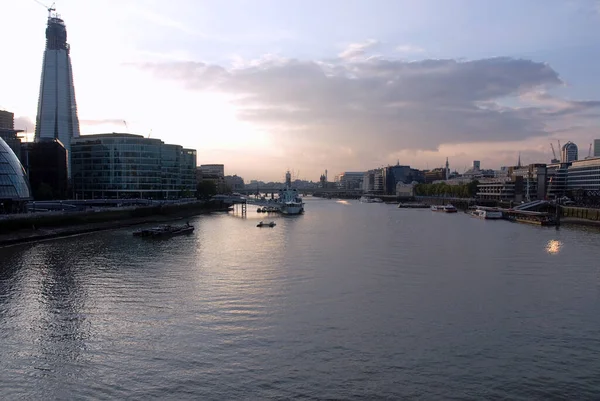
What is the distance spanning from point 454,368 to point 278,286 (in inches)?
408

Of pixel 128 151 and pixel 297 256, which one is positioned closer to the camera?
pixel 297 256

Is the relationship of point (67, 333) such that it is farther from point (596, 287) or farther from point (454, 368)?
point (596, 287)

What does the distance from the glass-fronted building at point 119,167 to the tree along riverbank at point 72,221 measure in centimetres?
2090

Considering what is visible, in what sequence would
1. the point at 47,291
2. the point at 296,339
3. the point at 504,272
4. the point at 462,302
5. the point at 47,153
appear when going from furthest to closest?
the point at 47,153 < the point at 504,272 < the point at 47,291 < the point at 462,302 < the point at 296,339

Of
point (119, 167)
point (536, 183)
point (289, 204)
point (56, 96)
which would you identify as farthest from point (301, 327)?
point (56, 96)

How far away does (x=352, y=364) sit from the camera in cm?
1279

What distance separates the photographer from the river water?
38.4ft

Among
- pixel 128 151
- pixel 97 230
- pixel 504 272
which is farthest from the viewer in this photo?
pixel 128 151

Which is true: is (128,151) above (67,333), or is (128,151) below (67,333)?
above

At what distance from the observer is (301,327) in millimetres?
15703

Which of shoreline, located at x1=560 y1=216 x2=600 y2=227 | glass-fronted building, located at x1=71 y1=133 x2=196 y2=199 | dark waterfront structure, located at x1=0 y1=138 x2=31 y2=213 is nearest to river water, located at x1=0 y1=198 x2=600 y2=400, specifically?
dark waterfront structure, located at x1=0 y1=138 x2=31 y2=213

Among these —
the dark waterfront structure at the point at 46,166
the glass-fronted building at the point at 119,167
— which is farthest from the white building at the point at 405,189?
the dark waterfront structure at the point at 46,166

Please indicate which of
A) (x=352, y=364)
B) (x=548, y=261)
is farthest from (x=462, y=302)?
(x=548, y=261)

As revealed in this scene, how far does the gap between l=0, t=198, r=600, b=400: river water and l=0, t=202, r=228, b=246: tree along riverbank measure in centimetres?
918
